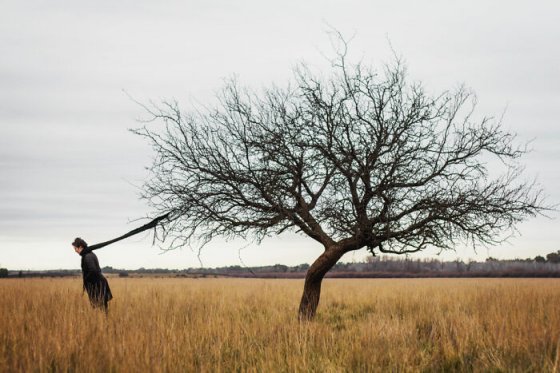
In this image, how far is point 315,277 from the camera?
11500 millimetres

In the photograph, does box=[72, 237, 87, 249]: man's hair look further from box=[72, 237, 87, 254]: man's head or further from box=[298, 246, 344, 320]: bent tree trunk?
box=[298, 246, 344, 320]: bent tree trunk

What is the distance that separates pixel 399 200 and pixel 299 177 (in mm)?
2325

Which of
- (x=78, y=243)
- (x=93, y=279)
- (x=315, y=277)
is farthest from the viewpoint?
(x=315, y=277)

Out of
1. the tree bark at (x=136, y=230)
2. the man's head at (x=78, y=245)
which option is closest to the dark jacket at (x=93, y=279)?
the man's head at (x=78, y=245)

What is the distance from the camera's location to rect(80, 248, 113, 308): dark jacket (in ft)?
Result: 34.2

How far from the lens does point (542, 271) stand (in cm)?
7006

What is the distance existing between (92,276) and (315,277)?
514 centimetres

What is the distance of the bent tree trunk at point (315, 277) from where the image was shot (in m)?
11.3

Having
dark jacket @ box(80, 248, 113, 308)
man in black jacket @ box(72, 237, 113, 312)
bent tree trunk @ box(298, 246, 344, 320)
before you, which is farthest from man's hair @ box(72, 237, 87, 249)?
bent tree trunk @ box(298, 246, 344, 320)

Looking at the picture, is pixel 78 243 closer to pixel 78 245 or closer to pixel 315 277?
pixel 78 245

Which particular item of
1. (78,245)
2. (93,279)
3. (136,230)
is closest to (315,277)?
(136,230)

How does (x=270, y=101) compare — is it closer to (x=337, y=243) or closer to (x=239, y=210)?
(x=239, y=210)

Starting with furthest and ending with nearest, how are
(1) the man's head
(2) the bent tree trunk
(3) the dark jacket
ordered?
(2) the bent tree trunk < (1) the man's head < (3) the dark jacket

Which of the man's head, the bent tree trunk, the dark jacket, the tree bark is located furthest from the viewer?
the bent tree trunk
